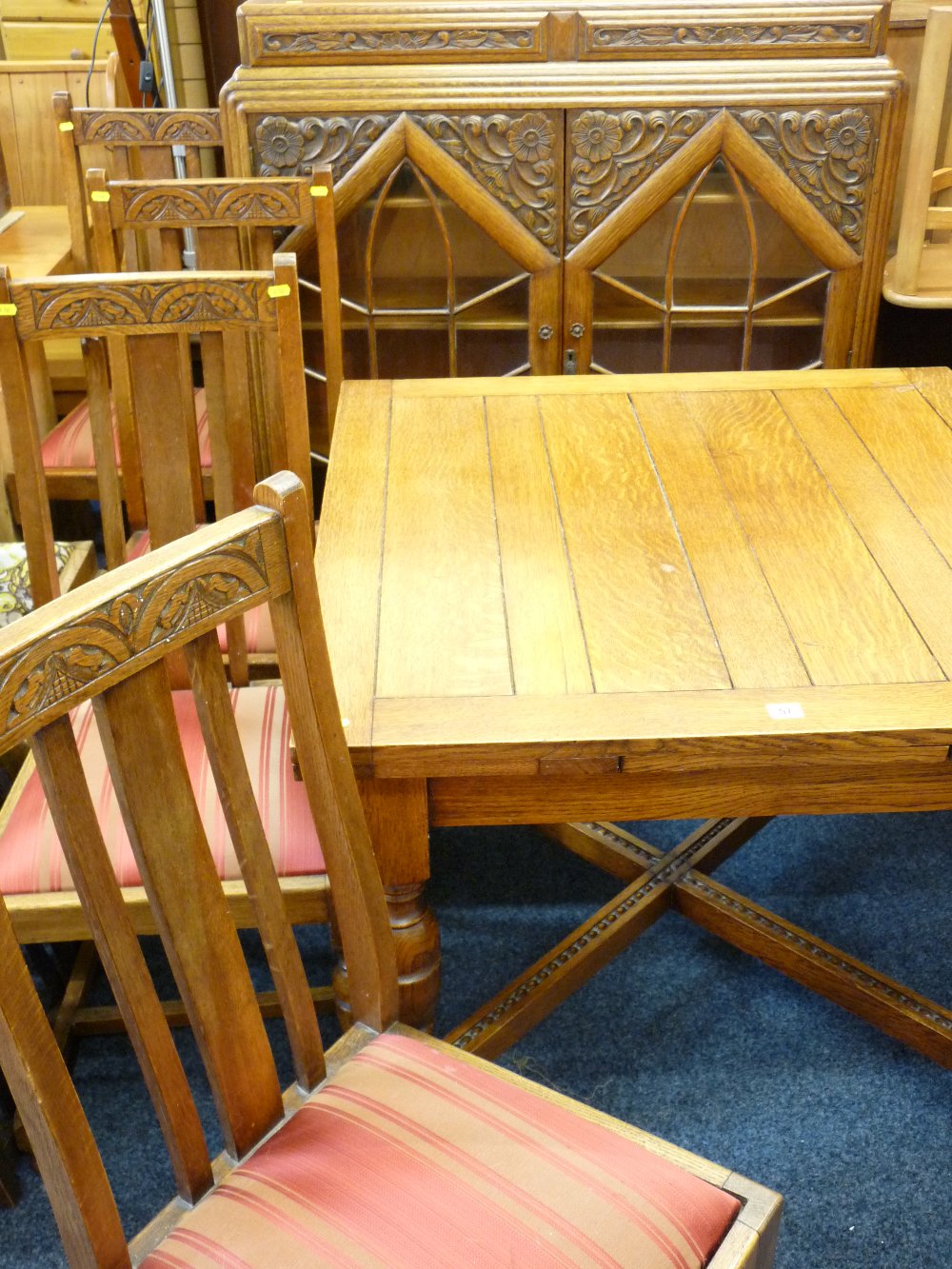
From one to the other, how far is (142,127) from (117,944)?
70.1 inches

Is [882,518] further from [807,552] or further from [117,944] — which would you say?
[117,944]

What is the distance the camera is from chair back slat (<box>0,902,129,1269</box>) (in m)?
0.81

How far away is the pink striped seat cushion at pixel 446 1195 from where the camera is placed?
36.6 inches

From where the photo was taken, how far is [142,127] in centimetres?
223

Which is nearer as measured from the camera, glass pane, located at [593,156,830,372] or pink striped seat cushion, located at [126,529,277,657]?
pink striped seat cushion, located at [126,529,277,657]

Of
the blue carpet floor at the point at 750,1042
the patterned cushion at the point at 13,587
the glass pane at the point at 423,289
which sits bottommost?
the blue carpet floor at the point at 750,1042

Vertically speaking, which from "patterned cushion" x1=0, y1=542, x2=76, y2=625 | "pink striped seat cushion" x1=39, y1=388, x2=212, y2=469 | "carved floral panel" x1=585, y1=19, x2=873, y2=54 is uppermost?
"carved floral panel" x1=585, y1=19, x2=873, y2=54

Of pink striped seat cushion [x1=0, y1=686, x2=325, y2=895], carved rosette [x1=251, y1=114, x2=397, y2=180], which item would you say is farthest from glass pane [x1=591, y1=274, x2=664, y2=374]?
pink striped seat cushion [x1=0, y1=686, x2=325, y2=895]

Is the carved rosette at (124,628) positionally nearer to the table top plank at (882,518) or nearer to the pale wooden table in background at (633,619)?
the pale wooden table in background at (633,619)

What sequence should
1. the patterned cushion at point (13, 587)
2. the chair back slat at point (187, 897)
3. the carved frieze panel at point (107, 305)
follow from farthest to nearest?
the patterned cushion at point (13, 587) → the carved frieze panel at point (107, 305) → the chair back slat at point (187, 897)

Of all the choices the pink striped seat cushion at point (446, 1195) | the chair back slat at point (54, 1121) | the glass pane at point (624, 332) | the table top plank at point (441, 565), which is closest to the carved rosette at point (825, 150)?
the glass pane at point (624, 332)

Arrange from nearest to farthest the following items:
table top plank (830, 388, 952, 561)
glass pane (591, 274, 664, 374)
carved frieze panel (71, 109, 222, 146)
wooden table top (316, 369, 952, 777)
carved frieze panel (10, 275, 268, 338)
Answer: wooden table top (316, 369, 952, 777) → carved frieze panel (10, 275, 268, 338) → table top plank (830, 388, 952, 561) → carved frieze panel (71, 109, 222, 146) → glass pane (591, 274, 664, 374)

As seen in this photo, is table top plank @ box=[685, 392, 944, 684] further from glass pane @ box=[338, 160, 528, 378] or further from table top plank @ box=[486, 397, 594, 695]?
glass pane @ box=[338, 160, 528, 378]

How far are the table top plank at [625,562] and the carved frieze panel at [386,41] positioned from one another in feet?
2.81
